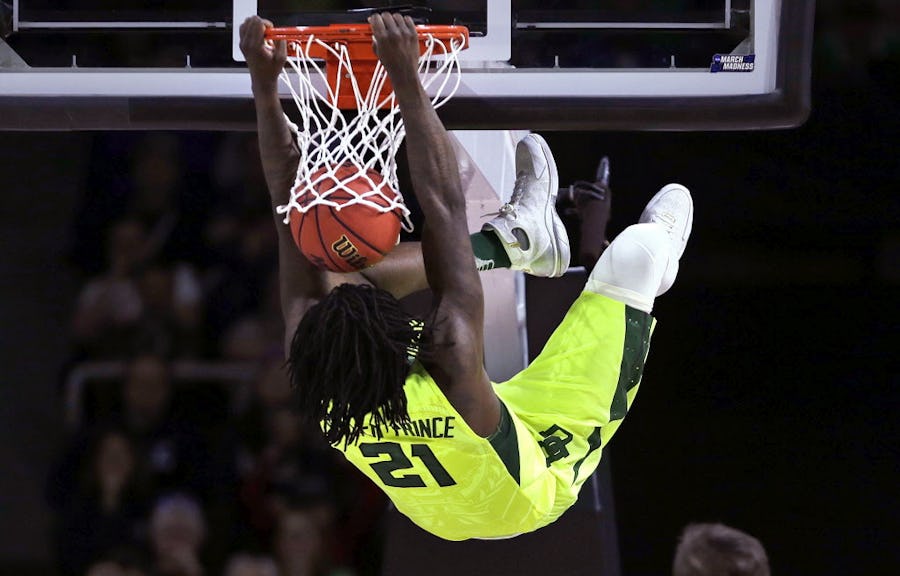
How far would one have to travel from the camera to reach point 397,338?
2.47 m

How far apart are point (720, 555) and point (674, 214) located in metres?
1.01

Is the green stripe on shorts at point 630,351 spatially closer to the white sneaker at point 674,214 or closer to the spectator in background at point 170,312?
the white sneaker at point 674,214

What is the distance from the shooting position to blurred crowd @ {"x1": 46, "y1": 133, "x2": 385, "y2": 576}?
4859mm

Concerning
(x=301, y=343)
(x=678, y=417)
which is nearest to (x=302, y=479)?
(x=678, y=417)

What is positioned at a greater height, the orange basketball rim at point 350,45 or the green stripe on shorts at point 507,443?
the orange basketball rim at point 350,45

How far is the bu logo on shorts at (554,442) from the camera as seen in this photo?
3.08 m

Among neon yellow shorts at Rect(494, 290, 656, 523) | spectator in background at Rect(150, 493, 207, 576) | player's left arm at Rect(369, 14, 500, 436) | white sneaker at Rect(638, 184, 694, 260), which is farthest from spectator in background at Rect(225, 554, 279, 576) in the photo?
player's left arm at Rect(369, 14, 500, 436)

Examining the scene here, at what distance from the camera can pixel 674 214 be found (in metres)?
3.35

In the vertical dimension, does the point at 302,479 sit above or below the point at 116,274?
below

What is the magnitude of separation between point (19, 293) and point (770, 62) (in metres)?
3.42

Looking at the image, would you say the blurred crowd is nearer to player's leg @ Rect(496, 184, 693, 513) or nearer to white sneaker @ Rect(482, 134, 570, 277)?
white sneaker @ Rect(482, 134, 570, 277)

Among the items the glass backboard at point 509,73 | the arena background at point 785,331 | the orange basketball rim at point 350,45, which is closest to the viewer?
the orange basketball rim at point 350,45

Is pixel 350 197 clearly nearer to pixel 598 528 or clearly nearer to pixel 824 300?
pixel 598 528

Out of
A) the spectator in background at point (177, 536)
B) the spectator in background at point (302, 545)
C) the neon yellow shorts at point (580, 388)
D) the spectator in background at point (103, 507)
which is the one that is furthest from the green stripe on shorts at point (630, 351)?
the spectator in background at point (103, 507)
